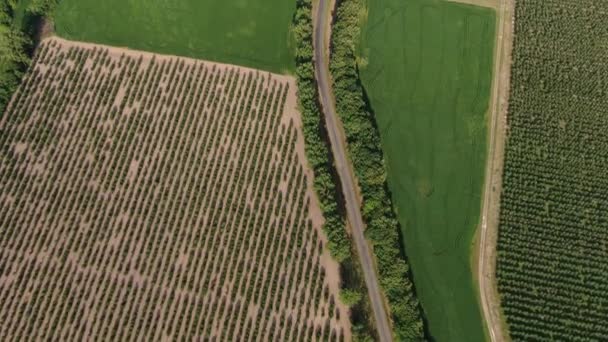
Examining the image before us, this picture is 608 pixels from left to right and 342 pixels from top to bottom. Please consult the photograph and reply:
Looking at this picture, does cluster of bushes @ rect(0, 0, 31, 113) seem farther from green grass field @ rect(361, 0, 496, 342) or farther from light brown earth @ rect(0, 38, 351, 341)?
green grass field @ rect(361, 0, 496, 342)

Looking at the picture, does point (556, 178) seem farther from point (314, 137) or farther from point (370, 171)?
point (314, 137)

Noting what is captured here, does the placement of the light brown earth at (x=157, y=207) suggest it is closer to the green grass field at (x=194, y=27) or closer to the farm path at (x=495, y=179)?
the green grass field at (x=194, y=27)

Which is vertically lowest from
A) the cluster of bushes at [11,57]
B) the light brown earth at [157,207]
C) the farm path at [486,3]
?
the light brown earth at [157,207]

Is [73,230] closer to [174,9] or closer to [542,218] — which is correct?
[174,9]

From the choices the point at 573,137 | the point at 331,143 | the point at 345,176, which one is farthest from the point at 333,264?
the point at 573,137

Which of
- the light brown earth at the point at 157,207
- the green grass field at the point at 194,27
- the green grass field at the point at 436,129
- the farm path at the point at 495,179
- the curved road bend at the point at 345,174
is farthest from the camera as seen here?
the green grass field at the point at 194,27

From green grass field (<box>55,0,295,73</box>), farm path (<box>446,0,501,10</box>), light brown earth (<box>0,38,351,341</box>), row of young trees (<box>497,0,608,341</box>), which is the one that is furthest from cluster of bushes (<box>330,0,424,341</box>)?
farm path (<box>446,0,501,10</box>)

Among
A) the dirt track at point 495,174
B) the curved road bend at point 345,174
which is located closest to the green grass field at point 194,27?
the curved road bend at point 345,174
